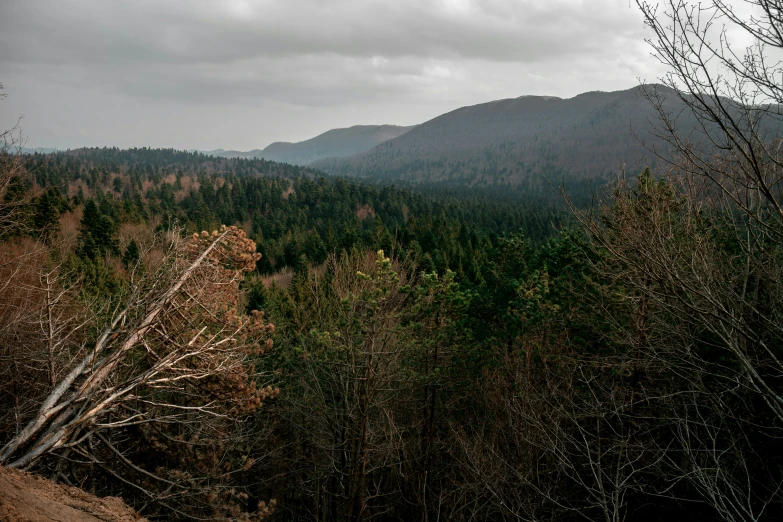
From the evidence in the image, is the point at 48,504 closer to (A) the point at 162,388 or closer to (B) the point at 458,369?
(A) the point at 162,388

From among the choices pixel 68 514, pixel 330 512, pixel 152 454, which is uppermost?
pixel 68 514

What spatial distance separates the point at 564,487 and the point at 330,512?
24.5ft

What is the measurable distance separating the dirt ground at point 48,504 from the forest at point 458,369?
493 millimetres

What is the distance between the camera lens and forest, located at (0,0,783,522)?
5188 millimetres

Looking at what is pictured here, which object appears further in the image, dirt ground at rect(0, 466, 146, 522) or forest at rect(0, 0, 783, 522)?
forest at rect(0, 0, 783, 522)

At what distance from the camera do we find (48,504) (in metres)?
4.05

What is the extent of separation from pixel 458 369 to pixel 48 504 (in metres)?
13.9

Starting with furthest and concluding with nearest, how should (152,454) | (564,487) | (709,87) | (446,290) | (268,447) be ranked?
(268,447) < (446,290) < (564,487) < (152,454) < (709,87)

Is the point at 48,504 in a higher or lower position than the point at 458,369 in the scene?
higher

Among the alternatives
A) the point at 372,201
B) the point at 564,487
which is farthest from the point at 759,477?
the point at 372,201

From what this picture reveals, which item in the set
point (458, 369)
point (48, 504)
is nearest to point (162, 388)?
point (48, 504)

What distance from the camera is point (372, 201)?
334ft

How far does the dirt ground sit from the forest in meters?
0.49

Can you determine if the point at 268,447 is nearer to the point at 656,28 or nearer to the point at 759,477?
the point at 759,477
